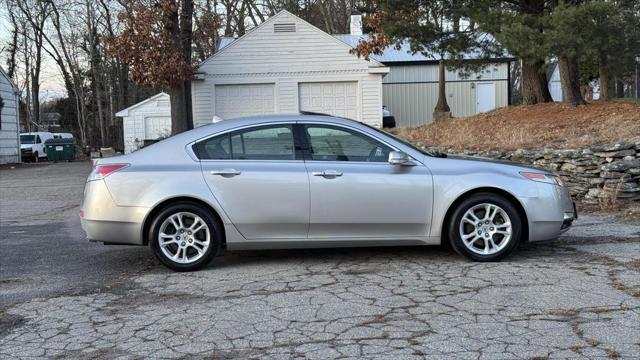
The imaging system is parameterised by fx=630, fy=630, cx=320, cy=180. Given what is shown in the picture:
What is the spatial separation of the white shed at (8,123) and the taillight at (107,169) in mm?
25297

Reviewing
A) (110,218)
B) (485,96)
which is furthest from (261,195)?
(485,96)

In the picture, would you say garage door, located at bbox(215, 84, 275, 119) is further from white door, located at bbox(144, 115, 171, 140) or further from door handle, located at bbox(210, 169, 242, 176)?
door handle, located at bbox(210, 169, 242, 176)

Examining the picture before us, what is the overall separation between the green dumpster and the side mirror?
30.8 meters

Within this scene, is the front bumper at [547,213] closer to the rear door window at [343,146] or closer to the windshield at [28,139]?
the rear door window at [343,146]

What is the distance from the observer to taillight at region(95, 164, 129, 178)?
623 cm

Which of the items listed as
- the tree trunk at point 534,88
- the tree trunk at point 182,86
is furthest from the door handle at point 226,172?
the tree trunk at point 182,86

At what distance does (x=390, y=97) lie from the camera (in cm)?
3450

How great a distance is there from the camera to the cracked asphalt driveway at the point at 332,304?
13.8 ft

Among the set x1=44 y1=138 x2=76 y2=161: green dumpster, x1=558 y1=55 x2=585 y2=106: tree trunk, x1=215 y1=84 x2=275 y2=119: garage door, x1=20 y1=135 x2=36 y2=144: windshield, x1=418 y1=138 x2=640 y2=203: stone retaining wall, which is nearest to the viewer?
x1=418 y1=138 x2=640 y2=203: stone retaining wall

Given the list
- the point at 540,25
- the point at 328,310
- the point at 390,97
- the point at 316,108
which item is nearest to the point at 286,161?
the point at 328,310

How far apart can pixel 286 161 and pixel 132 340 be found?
8.15 ft

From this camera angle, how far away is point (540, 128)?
1297 cm

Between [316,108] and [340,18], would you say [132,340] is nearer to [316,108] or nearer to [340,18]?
[316,108]

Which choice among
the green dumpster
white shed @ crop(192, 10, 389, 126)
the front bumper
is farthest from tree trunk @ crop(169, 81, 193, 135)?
the front bumper
